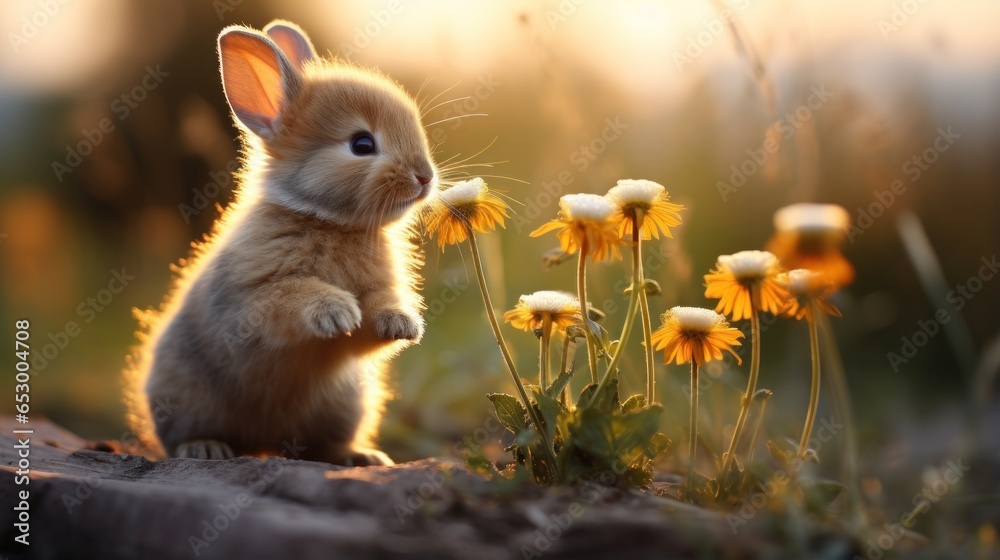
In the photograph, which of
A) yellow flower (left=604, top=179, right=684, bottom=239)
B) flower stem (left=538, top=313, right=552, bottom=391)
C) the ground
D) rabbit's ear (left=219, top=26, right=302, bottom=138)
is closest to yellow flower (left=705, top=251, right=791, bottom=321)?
yellow flower (left=604, top=179, right=684, bottom=239)

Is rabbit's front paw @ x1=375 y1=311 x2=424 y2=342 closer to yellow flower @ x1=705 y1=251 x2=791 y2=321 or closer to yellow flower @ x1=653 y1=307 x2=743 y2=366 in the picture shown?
yellow flower @ x1=653 y1=307 x2=743 y2=366

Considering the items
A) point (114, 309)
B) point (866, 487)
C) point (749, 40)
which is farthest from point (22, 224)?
point (866, 487)

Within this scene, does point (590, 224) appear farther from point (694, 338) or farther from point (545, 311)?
point (694, 338)

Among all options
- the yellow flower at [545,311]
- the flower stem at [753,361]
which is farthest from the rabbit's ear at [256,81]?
the flower stem at [753,361]

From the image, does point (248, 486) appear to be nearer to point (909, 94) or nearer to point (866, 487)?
point (866, 487)

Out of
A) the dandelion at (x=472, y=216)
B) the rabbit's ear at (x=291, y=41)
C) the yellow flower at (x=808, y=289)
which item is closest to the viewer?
the yellow flower at (x=808, y=289)

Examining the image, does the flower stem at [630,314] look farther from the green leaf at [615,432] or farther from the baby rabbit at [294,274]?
the baby rabbit at [294,274]
